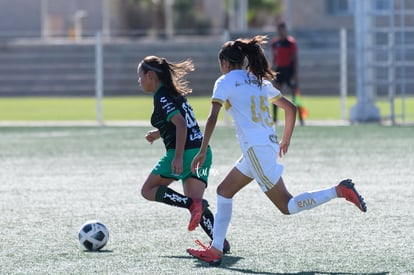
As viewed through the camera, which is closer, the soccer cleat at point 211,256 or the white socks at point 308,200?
the soccer cleat at point 211,256

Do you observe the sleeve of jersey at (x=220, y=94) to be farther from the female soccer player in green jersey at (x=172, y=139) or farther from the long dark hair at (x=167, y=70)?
the long dark hair at (x=167, y=70)

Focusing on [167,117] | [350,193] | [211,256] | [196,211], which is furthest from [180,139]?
[350,193]

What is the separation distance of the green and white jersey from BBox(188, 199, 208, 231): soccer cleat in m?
0.44

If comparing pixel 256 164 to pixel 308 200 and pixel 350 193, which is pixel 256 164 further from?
pixel 350 193

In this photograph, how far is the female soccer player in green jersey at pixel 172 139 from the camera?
27.2 feet

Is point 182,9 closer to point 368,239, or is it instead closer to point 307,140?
point 307,140

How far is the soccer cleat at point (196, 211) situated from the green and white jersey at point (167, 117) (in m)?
0.44

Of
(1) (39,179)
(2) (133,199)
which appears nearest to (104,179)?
(1) (39,179)

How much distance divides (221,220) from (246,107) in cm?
83

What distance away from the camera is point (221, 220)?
771 centimetres

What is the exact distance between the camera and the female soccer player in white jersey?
7.58 meters

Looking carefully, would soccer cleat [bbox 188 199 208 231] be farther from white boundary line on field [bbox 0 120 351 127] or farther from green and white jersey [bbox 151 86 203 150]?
white boundary line on field [bbox 0 120 351 127]

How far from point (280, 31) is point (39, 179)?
29.5 feet

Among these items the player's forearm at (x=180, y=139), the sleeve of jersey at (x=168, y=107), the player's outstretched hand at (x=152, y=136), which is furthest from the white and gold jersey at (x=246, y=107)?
the player's outstretched hand at (x=152, y=136)
